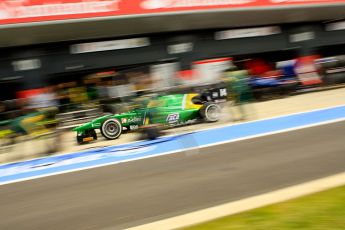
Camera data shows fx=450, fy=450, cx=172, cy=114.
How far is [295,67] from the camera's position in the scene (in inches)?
775

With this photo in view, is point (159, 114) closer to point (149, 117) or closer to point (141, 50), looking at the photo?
point (149, 117)

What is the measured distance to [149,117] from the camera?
1207 cm

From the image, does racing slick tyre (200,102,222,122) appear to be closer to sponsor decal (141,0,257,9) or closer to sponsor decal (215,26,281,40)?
sponsor decal (141,0,257,9)

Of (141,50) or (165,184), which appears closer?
(165,184)

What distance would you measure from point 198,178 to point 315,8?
16.3 metres

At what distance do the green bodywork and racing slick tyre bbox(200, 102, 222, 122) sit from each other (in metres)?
0.15

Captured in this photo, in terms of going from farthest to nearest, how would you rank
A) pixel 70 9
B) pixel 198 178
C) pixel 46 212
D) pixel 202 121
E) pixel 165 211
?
pixel 70 9
pixel 202 121
pixel 198 178
pixel 46 212
pixel 165 211

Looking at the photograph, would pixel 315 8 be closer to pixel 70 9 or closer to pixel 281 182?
pixel 70 9

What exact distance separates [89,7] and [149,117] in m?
6.33

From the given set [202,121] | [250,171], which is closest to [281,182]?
[250,171]

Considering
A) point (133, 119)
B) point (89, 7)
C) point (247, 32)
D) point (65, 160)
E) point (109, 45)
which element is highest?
point (89, 7)

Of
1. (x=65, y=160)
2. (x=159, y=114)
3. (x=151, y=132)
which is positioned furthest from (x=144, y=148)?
(x=159, y=114)

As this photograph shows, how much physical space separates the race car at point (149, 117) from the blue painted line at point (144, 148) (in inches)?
36.4

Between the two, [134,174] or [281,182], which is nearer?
[281,182]
